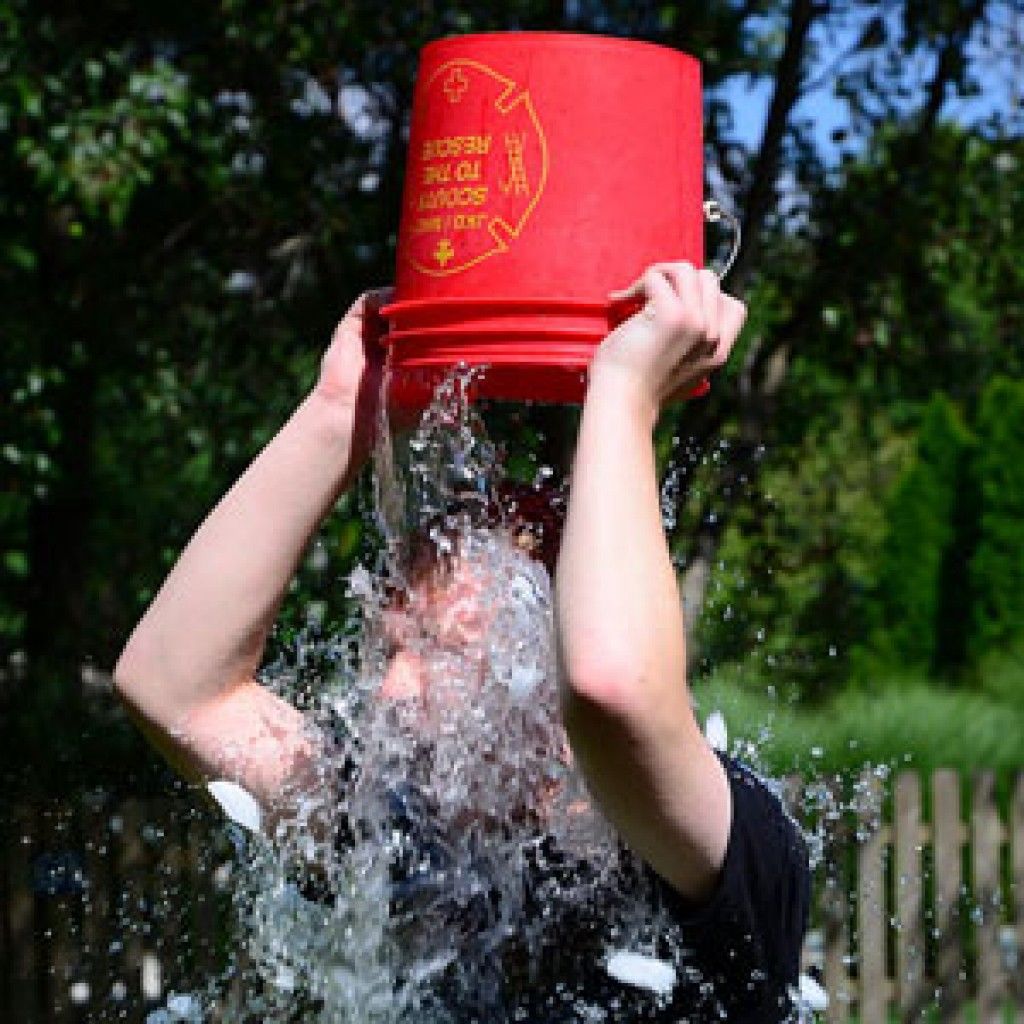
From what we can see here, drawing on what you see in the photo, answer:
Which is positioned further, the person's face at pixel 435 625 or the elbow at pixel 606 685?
the person's face at pixel 435 625

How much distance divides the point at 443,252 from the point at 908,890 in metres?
4.44

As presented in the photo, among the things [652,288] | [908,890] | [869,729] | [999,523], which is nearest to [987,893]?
[908,890]

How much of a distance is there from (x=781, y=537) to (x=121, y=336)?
9.62 ft

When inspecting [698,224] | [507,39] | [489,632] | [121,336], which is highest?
[121,336]

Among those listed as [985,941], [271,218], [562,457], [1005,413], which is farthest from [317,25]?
[1005,413]

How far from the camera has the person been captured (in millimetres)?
1455

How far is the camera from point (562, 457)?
15.1 ft

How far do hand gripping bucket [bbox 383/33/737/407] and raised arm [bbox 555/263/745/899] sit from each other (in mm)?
186

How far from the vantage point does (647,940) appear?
62.6 inches

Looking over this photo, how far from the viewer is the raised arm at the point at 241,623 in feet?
5.98

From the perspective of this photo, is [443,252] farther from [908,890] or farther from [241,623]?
[908,890]

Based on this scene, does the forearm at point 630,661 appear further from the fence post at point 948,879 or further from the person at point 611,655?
the fence post at point 948,879

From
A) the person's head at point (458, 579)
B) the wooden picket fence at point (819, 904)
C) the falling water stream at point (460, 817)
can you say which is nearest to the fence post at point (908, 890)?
the wooden picket fence at point (819, 904)

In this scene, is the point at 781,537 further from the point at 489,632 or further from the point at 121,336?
the point at 489,632
